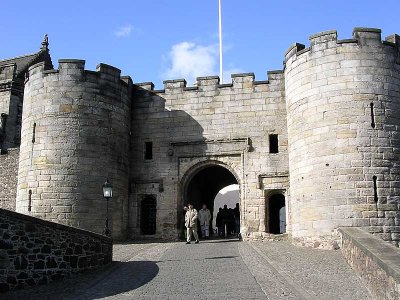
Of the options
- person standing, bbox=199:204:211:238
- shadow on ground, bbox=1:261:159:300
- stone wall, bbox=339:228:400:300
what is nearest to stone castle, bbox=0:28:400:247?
person standing, bbox=199:204:211:238

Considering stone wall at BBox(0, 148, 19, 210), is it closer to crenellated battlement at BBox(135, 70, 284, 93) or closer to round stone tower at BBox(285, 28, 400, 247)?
crenellated battlement at BBox(135, 70, 284, 93)

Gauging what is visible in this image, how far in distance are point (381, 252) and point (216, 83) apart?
12635 mm

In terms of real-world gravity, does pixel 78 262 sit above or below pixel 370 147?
below

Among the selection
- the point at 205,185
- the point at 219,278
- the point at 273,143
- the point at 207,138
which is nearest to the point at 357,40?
the point at 273,143

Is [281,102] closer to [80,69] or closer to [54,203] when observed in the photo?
[80,69]

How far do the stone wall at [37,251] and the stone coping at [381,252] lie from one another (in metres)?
5.87

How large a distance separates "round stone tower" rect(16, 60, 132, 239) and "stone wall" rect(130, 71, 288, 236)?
4.10ft

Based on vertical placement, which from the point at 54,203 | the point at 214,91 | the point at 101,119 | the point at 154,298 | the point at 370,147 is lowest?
the point at 154,298

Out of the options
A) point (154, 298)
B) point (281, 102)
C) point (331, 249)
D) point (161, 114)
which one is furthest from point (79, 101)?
point (154, 298)

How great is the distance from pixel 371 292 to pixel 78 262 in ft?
19.7

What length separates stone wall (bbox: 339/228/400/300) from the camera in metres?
6.52

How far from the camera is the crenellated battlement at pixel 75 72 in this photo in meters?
18.1

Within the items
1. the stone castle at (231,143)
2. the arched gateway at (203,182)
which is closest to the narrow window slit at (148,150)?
the stone castle at (231,143)

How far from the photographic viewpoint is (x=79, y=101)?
17.9 m
